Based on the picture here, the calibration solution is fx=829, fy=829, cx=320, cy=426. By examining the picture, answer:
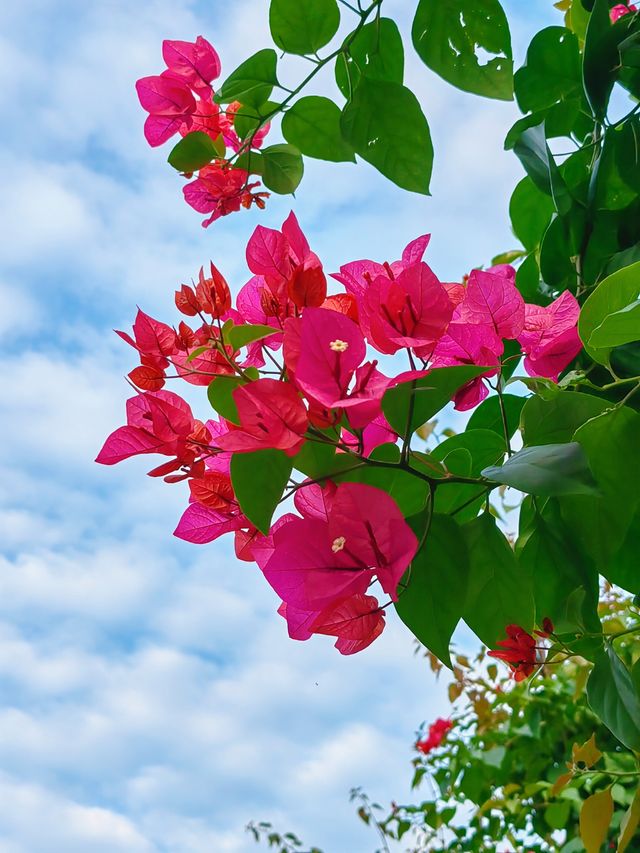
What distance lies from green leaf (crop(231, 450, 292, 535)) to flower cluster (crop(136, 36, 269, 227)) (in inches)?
15.8

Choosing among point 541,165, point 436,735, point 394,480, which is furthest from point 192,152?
point 436,735

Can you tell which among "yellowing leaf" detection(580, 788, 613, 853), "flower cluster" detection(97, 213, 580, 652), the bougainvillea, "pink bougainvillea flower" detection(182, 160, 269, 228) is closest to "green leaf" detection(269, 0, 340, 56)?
the bougainvillea

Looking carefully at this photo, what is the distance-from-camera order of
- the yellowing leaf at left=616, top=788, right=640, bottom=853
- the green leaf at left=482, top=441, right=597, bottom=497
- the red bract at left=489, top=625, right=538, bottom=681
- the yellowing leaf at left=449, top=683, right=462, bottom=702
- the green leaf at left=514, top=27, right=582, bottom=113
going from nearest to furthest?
1. the green leaf at left=482, top=441, right=597, bottom=497
2. the red bract at left=489, top=625, right=538, bottom=681
3. the yellowing leaf at left=616, top=788, right=640, bottom=853
4. the green leaf at left=514, top=27, right=582, bottom=113
5. the yellowing leaf at left=449, top=683, right=462, bottom=702

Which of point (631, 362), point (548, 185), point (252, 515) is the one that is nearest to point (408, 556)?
point (252, 515)

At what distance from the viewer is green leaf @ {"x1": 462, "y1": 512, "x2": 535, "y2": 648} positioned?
16.4 inches

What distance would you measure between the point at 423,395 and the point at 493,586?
0.41 feet

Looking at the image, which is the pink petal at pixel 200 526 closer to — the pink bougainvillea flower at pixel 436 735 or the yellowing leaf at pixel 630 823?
the yellowing leaf at pixel 630 823

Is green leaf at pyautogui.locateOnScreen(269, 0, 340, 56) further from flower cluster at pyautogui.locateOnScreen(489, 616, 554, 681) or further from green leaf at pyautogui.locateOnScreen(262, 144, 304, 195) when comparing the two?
flower cluster at pyautogui.locateOnScreen(489, 616, 554, 681)

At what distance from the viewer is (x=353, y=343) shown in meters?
0.34

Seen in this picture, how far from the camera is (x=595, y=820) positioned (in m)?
0.56

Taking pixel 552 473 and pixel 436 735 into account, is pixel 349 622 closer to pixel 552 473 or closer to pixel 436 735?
pixel 552 473

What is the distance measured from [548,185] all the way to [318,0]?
0.72 ft

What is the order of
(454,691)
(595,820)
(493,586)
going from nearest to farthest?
1. (493,586)
2. (595,820)
3. (454,691)

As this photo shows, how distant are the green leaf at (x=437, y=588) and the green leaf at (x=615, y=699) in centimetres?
10
